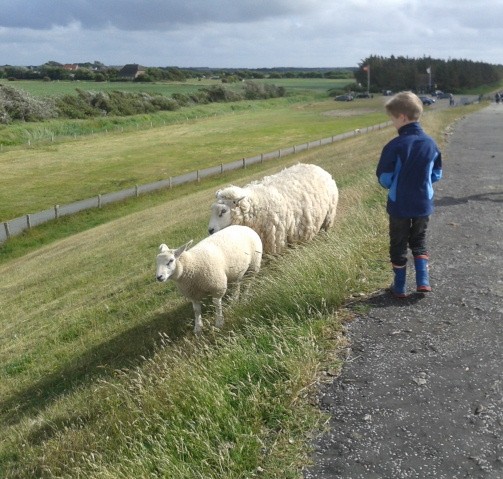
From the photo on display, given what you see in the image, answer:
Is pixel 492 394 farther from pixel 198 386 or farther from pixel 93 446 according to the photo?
pixel 93 446

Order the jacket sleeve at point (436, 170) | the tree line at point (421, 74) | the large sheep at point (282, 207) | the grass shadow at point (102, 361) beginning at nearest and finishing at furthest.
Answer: the jacket sleeve at point (436, 170), the grass shadow at point (102, 361), the large sheep at point (282, 207), the tree line at point (421, 74)

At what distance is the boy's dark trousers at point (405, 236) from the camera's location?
6.94 meters

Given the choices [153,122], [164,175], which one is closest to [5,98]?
[153,122]

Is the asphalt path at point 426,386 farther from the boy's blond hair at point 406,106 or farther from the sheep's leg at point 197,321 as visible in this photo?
the sheep's leg at point 197,321

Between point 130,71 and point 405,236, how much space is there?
566ft

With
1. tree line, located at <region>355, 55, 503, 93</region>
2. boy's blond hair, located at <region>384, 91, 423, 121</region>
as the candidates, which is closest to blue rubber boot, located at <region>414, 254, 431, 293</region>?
boy's blond hair, located at <region>384, 91, 423, 121</region>

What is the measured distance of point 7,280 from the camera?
749 inches

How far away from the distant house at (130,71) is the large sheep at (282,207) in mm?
157829

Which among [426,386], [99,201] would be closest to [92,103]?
[99,201]

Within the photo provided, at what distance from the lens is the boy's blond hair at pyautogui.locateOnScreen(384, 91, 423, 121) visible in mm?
6559

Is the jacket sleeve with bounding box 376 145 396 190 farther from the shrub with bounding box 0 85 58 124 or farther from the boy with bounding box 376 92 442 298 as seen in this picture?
the shrub with bounding box 0 85 58 124

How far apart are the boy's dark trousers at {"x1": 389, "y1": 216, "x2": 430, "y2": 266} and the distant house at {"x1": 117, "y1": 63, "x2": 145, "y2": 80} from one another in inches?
6403

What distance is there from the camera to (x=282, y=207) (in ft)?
35.4

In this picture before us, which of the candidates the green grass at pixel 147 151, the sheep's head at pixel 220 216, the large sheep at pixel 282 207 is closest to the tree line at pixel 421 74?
the green grass at pixel 147 151
